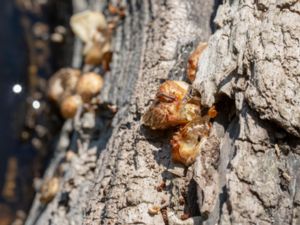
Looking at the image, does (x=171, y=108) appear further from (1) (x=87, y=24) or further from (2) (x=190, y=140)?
(1) (x=87, y=24)

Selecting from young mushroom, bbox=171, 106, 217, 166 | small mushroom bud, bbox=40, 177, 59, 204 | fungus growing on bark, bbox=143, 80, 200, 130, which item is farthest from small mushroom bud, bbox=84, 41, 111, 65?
young mushroom, bbox=171, 106, 217, 166

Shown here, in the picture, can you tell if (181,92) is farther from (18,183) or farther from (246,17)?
(18,183)

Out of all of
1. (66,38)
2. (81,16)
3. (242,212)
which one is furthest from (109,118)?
(66,38)

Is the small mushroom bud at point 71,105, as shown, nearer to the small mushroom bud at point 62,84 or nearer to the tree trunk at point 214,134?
the small mushroom bud at point 62,84

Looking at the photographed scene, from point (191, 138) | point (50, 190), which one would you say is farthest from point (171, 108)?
point (50, 190)

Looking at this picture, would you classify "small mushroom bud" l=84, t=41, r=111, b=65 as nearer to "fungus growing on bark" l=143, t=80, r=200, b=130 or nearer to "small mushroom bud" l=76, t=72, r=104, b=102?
"small mushroom bud" l=76, t=72, r=104, b=102

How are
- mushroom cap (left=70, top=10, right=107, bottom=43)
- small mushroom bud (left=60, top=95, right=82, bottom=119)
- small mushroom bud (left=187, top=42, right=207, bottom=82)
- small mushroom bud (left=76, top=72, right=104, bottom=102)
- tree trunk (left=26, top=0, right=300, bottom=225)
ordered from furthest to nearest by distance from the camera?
mushroom cap (left=70, top=10, right=107, bottom=43) < small mushroom bud (left=60, top=95, right=82, bottom=119) < small mushroom bud (left=76, top=72, right=104, bottom=102) < small mushroom bud (left=187, top=42, right=207, bottom=82) < tree trunk (left=26, top=0, right=300, bottom=225)

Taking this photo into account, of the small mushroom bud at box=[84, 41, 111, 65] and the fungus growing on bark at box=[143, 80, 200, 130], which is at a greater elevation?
the small mushroom bud at box=[84, 41, 111, 65]

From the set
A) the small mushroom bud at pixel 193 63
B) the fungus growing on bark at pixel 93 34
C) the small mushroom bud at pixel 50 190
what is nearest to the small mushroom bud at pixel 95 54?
the fungus growing on bark at pixel 93 34
